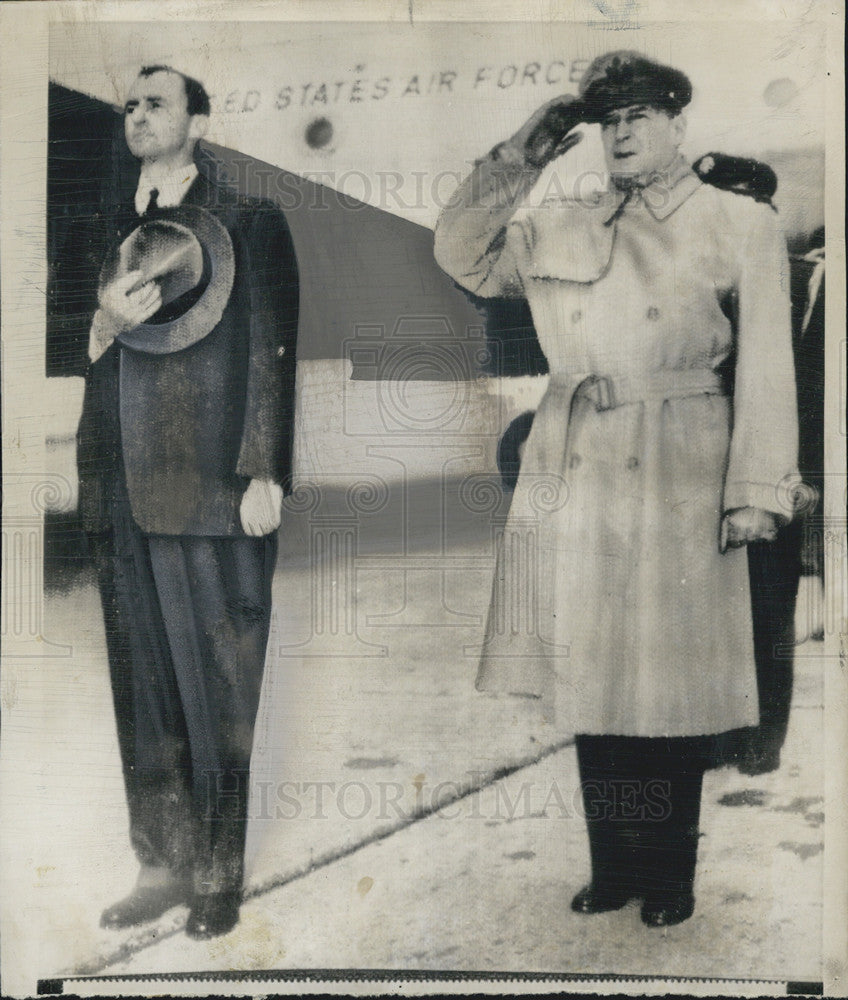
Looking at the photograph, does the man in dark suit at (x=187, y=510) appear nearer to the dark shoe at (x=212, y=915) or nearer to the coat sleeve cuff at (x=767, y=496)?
the dark shoe at (x=212, y=915)

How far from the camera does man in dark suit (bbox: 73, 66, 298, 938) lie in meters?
2.37

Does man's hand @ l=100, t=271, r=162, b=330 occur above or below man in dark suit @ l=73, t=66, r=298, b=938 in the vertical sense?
above

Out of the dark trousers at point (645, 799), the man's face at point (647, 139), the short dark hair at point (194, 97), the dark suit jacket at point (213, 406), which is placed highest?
the short dark hair at point (194, 97)

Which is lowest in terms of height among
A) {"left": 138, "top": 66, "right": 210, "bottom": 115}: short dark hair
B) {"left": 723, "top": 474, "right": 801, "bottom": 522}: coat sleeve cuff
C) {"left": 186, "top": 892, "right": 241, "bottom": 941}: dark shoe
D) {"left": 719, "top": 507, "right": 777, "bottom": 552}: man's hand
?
{"left": 186, "top": 892, "right": 241, "bottom": 941}: dark shoe

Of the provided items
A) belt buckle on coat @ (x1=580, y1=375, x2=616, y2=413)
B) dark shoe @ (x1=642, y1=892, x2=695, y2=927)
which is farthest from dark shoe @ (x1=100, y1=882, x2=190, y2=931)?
belt buckle on coat @ (x1=580, y1=375, x2=616, y2=413)

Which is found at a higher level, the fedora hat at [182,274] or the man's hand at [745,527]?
the fedora hat at [182,274]

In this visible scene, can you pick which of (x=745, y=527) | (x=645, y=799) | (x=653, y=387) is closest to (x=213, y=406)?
(x=653, y=387)

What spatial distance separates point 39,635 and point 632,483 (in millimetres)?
1603

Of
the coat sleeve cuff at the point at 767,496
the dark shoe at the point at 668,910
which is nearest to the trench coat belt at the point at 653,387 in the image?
the coat sleeve cuff at the point at 767,496

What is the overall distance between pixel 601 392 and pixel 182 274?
114 centimetres

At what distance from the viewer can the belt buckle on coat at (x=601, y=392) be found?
2.32 metres

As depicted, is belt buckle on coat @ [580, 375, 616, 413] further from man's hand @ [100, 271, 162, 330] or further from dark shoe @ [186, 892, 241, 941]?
dark shoe @ [186, 892, 241, 941]

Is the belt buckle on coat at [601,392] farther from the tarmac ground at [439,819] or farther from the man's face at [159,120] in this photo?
the man's face at [159,120]

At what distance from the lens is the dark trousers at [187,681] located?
7.79 ft
